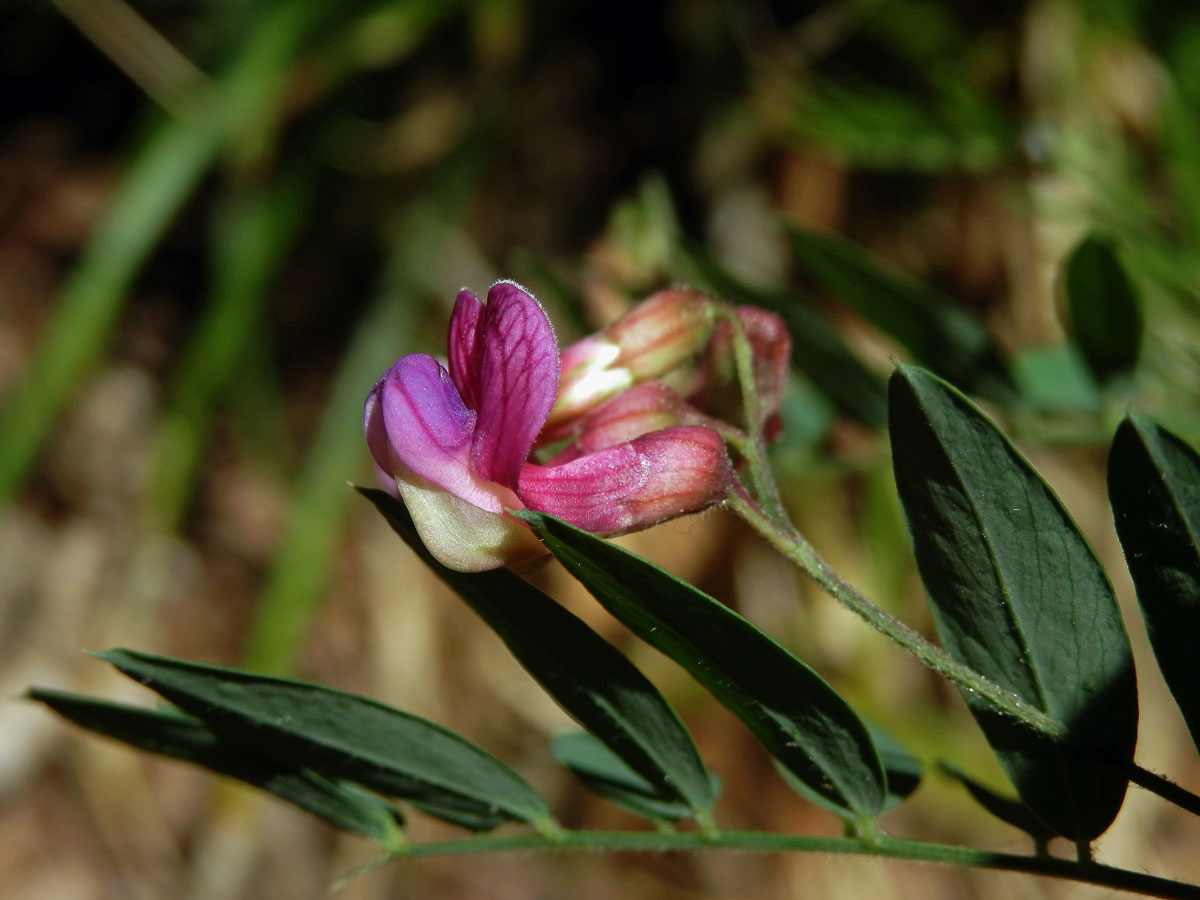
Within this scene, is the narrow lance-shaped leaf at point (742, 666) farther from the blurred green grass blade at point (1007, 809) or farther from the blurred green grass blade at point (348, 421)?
the blurred green grass blade at point (348, 421)

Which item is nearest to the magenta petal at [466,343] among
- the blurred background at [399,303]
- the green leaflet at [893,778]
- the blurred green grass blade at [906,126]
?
the green leaflet at [893,778]

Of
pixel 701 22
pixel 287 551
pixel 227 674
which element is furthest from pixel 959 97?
pixel 287 551

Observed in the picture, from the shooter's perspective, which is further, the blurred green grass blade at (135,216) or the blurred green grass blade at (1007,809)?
the blurred green grass blade at (135,216)

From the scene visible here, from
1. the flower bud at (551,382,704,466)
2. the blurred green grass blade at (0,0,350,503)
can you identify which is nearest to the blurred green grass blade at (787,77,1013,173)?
the flower bud at (551,382,704,466)

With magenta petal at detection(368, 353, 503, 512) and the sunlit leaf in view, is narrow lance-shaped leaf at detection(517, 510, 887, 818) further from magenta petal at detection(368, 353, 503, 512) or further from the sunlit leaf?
the sunlit leaf

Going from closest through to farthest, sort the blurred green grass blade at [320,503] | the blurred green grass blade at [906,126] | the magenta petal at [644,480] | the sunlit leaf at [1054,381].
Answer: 1. the magenta petal at [644,480]
2. the sunlit leaf at [1054,381]
3. the blurred green grass blade at [906,126]
4. the blurred green grass blade at [320,503]

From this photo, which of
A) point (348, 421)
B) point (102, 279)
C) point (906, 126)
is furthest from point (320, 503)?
point (906, 126)

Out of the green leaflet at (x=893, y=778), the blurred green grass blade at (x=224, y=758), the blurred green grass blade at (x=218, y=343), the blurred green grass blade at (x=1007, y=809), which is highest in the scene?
the blurred green grass blade at (x=218, y=343)

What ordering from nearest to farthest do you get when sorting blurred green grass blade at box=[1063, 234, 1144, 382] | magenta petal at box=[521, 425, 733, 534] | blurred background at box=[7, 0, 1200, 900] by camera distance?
magenta petal at box=[521, 425, 733, 534] < blurred green grass blade at box=[1063, 234, 1144, 382] < blurred background at box=[7, 0, 1200, 900]
